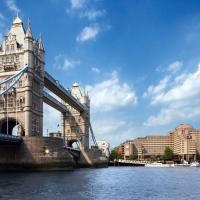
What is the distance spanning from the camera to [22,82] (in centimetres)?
7238

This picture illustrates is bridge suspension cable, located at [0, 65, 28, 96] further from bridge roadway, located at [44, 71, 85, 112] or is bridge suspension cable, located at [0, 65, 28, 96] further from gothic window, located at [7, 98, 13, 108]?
bridge roadway, located at [44, 71, 85, 112]

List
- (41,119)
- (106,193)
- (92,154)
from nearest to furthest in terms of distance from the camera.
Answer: (106,193), (41,119), (92,154)

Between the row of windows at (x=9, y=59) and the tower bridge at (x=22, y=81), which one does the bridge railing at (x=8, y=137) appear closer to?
the tower bridge at (x=22, y=81)

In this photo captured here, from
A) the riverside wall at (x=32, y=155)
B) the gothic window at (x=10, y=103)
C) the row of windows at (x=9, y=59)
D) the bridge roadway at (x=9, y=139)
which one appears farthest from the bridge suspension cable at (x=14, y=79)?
the riverside wall at (x=32, y=155)

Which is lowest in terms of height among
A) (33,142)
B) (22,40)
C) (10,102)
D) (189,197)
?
(189,197)

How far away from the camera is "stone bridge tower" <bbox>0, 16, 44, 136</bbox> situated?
7179cm

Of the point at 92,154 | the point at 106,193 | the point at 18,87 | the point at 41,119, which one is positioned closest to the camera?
the point at 106,193

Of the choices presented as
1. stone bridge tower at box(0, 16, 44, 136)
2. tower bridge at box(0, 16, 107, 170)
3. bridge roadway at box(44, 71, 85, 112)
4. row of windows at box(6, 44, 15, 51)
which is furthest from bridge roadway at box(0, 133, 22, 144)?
bridge roadway at box(44, 71, 85, 112)

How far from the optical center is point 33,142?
64.0 meters

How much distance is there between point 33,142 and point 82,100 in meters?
59.4

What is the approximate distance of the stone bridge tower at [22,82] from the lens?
7179 cm

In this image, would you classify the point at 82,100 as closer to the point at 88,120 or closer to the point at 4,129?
the point at 88,120

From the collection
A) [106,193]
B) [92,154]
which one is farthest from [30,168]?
[92,154]

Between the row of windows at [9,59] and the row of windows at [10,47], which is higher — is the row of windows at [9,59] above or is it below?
below
